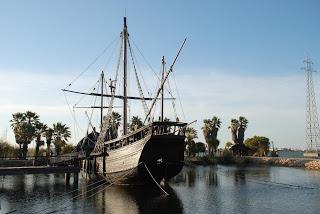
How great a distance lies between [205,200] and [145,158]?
28.9 feet

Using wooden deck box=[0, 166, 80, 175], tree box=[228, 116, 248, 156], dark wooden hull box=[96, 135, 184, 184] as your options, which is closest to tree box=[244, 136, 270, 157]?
tree box=[228, 116, 248, 156]

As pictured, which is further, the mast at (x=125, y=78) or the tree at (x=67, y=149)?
the tree at (x=67, y=149)

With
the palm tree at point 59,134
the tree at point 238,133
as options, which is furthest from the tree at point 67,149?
the tree at point 238,133

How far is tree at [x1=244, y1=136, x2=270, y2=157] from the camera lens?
114m

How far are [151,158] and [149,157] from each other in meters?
0.26

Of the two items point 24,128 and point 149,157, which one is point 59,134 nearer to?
point 24,128

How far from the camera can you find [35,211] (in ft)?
98.9

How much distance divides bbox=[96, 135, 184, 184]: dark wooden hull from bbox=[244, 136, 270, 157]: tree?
7637 cm

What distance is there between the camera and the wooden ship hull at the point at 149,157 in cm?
4075

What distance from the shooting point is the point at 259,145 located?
378 feet

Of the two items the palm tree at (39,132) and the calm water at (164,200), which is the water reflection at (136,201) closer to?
the calm water at (164,200)

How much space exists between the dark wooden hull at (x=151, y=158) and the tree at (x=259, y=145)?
7637 centimetres

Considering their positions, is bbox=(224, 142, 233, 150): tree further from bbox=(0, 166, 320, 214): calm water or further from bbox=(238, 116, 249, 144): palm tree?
bbox=(0, 166, 320, 214): calm water

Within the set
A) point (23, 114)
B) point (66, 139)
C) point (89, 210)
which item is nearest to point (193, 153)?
point (66, 139)
